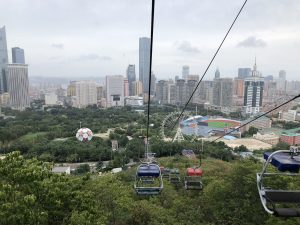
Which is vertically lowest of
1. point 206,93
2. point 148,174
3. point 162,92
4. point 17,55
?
point 162,92

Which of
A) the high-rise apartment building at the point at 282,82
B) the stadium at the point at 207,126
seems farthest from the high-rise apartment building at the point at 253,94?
the high-rise apartment building at the point at 282,82

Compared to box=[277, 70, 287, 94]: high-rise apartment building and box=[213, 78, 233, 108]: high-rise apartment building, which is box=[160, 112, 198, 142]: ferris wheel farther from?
box=[277, 70, 287, 94]: high-rise apartment building

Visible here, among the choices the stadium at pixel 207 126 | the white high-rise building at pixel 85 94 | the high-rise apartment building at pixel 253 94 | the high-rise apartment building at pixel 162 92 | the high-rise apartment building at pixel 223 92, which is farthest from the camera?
the high-rise apartment building at pixel 162 92

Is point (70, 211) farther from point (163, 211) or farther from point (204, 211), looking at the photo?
point (204, 211)

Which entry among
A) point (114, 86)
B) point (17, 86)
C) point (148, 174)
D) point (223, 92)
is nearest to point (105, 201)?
point (148, 174)

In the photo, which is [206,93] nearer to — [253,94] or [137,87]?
[253,94]

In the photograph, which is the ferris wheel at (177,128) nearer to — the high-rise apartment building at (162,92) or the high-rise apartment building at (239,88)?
the high-rise apartment building at (162,92)

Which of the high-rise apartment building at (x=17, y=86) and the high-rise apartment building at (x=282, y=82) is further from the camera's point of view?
the high-rise apartment building at (x=282, y=82)
